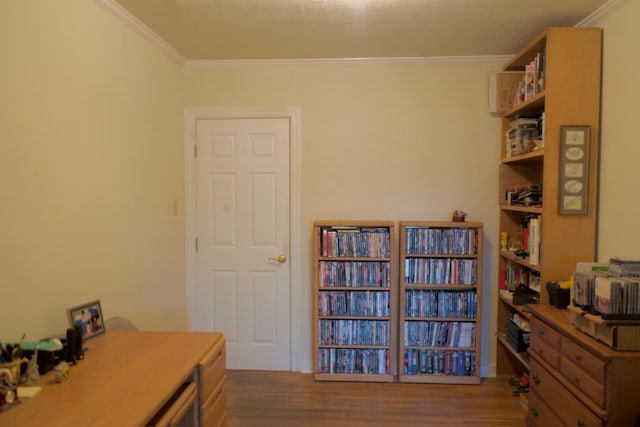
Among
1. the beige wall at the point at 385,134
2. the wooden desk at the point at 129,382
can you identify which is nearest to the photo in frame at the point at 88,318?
the wooden desk at the point at 129,382

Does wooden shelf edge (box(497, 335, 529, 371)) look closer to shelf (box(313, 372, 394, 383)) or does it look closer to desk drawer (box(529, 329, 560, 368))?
desk drawer (box(529, 329, 560, 368))

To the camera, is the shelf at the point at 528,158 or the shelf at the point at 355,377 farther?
the shelf at the point at 355,377

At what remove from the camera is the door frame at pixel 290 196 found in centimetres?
315

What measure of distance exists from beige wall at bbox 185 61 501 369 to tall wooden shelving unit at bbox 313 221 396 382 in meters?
0.25

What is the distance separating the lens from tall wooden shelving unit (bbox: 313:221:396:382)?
296 cm

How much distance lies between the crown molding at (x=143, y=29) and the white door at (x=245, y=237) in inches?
20.9

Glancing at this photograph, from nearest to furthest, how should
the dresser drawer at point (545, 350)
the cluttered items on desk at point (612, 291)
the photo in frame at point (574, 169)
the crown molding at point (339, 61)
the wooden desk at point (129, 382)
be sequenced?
the wooden desk at point (129, 382) < the cluttered items on desk at point (612, 291) < the dresser drawer at point (545, 350) < the photo in frame at point (574, 169) < the crown molding at point (339, 61)

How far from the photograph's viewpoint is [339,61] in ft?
10.1

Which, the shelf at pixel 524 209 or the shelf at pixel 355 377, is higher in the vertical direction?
the shelf at pixel 524 209

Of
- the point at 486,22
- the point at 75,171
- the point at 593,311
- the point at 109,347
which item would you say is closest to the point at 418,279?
the point at 593,311

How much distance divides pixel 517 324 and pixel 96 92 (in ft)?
9.93

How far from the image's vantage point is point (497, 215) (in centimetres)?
309

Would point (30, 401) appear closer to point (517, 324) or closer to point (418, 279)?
point (418, 279)

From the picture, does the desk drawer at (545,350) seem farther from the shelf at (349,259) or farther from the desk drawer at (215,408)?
the desk drawer at (215,408)
